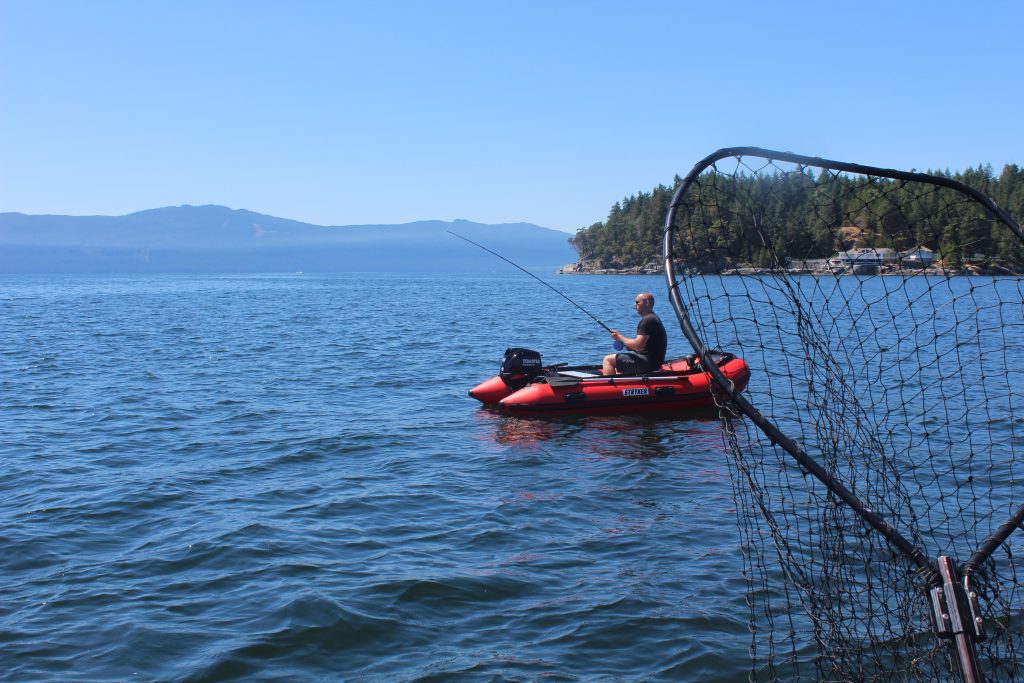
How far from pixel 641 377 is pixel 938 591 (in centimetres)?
1041

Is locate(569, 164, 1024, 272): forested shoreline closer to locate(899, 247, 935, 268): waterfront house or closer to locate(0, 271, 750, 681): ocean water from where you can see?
locate(899, 247, 935, 268): waterfront house

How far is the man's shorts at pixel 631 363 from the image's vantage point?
14.2 meters

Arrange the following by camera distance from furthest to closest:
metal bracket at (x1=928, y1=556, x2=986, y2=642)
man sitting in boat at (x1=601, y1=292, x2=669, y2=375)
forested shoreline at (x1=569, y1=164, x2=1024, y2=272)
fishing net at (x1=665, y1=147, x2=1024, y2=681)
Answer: man sitting in boat at (x1=601, y1=292, x2=669, y2=375) < forested shoreline at (x1=569, y1=164, x2=1024, y2=272) < fishing net at (x1=665, y1=147, x2=1024, y2=681) < metal bracket at (x1=928, y1=556, x2=986, y2=642)

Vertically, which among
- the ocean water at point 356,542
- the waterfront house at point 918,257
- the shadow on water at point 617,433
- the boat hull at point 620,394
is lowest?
the ocean water at point 356,542

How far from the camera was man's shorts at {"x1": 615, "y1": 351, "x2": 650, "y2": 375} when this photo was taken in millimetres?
14219

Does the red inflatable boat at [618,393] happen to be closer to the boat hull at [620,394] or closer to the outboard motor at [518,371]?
the boat hull at [620,394]

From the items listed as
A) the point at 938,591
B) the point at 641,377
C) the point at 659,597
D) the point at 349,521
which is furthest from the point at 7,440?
the point at 938,591

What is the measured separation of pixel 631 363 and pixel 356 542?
7.12 metres

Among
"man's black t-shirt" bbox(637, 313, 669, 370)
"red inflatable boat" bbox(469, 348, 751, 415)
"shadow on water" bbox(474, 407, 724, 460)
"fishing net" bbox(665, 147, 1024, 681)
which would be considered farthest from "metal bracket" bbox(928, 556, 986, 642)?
"red inflatable boat" bbox(469, 348, 751, 415)

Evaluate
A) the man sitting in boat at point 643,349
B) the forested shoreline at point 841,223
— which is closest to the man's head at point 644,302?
the man sitting in boat at point 643,349

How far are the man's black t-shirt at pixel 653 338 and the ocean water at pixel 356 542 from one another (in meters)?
1.08

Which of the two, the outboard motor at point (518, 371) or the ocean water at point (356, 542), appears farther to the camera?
the outboard motor at point (518, 371)

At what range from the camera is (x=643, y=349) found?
550 inches

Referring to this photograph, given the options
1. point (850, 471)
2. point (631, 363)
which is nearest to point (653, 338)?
point (631, 363)
